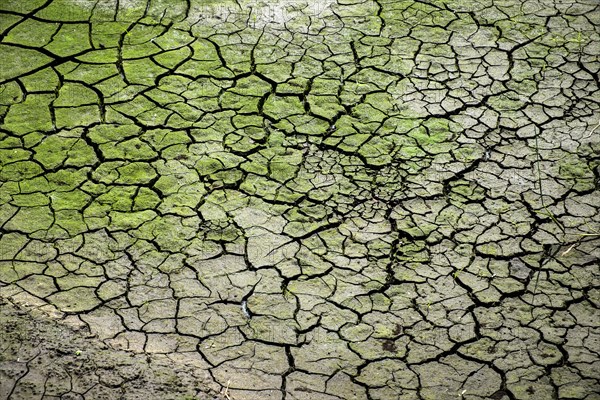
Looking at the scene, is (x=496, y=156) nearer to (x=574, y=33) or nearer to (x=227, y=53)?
(x=574, y=33)

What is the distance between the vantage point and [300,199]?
162 inches

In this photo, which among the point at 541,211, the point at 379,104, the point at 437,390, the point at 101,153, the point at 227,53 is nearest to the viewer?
the point at 437,390

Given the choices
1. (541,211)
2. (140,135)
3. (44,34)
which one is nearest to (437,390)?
(541,211)

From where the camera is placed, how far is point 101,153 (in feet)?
14.2

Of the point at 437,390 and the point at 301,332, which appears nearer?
the point at 437,390

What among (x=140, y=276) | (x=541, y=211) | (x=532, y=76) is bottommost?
(x=140, y=276)

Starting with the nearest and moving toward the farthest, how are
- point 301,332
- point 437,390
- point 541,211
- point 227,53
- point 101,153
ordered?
1. point 437,390
2. point 301,332
3. point 541,211
4. point 101,153
5. point 227,53

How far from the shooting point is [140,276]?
3.70 metres

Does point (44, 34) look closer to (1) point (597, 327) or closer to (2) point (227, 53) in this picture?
(2) point (227, 53)

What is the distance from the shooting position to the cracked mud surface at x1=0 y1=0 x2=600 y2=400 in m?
3.37

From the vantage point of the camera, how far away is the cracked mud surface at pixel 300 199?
3.37 metres

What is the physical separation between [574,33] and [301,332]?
10.1 ft

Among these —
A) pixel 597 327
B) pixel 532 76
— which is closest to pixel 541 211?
pixel 597 327

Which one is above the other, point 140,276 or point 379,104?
point 379,104
